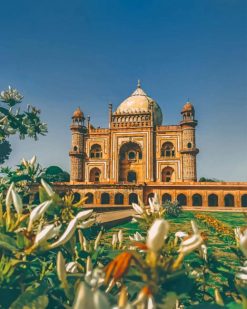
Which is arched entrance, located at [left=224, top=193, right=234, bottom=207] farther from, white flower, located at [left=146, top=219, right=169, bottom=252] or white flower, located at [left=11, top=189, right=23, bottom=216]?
white flower, located at [left=146, top=219, right=169, bottom=252]

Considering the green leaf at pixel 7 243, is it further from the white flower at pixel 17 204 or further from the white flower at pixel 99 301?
the white flower at pixel 99 301

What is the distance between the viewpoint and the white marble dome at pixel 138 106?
34812 millimetres

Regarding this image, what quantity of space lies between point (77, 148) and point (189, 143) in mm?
12806

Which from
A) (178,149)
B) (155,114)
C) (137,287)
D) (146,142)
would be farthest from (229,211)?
(137,287)

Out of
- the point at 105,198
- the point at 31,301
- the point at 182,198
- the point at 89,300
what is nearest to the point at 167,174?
the point at 182,198

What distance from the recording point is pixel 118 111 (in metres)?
35.3

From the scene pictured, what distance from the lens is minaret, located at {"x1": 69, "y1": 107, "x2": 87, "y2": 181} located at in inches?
1271

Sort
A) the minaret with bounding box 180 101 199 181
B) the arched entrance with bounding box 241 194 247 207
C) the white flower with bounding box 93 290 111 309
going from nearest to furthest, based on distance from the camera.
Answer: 1. the white flower with bounding box 93 290 111 309
2. the arched entrance with bounding box 241 194 247 207
3. the minaret with bounding box 180 101 199 181

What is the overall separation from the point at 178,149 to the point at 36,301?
31.3 m

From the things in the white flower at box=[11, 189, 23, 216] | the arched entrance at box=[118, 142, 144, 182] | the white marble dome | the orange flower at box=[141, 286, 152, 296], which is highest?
the white marble dome

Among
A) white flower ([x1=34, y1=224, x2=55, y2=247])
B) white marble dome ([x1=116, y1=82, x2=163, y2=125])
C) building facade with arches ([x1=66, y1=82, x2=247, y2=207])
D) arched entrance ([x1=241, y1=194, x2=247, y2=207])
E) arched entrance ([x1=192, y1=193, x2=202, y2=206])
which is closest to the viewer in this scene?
white flower ([x1=34, y1=224, x2=55, y2=247])

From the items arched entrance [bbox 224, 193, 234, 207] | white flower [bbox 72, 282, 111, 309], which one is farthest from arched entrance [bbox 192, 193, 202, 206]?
white flower [bbox 72, 282, 111, 309]

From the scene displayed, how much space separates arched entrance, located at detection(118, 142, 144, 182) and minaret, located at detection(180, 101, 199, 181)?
17.0 ft

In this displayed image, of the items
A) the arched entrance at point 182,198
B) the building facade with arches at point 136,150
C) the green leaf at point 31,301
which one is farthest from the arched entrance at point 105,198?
the green leaf at point 31,301
